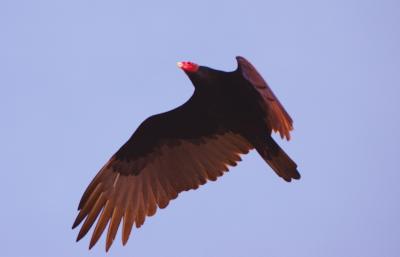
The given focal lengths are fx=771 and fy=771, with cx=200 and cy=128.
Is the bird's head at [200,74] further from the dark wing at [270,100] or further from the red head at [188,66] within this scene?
the dark wing at [270,100]

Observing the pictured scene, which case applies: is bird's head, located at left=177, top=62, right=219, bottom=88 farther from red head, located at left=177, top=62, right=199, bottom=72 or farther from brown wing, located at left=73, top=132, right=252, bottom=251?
brown wing, located at left=73, top=132, right=252, bottom=251

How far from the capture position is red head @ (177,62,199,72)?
7637mm

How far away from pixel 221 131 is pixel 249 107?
1034 mm

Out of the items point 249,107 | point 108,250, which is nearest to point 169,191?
point 108,250

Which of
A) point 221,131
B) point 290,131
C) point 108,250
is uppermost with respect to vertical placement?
point 221,131

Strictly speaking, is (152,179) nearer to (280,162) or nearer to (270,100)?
(280,162)

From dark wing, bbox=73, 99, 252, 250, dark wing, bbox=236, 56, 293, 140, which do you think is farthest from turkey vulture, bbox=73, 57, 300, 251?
dark wing, bbox=236, 56, 293, 140

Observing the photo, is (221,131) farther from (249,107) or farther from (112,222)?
(112,222)

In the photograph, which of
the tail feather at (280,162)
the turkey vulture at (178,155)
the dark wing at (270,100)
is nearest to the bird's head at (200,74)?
the turkey vulture at (178,155)

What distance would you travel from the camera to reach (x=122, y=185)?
342 inches

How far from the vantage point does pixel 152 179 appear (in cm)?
867

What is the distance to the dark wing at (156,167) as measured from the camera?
8414 millimetres

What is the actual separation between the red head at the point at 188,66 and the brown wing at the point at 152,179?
1.18 meters

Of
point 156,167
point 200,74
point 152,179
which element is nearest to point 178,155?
point 156,167
